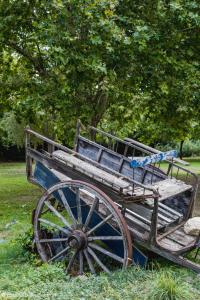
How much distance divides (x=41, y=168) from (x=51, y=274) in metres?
1.84

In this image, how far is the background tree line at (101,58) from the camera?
33.4 ft

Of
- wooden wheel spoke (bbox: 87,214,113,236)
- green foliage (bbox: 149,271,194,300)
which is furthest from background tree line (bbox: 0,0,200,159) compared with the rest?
green foliage (bbox: 149,271,194,300)

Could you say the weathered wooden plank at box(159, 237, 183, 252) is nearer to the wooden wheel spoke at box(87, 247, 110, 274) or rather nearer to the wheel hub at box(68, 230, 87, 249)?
the wooden wheel spoke at box(87, 247, 110, 274)

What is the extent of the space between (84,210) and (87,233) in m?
0.37

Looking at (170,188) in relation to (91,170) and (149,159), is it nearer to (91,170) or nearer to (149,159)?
(149,159)

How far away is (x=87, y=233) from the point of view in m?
6.36

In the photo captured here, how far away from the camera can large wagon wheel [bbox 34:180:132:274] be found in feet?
19.9

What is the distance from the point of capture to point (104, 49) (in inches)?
413

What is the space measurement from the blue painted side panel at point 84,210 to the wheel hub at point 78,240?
0.22m

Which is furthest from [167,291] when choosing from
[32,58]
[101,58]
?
[32,58]

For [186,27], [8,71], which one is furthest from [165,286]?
[8,71]

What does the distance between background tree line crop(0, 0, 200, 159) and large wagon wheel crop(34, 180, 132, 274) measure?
410 cm

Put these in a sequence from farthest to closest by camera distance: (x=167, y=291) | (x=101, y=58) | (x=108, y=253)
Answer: (x=101, y=58) → (x=108, y=253) → (x=167, y=291)

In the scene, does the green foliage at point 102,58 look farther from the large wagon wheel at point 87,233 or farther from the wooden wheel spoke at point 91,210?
the wooden wheel spoke at point 91,210
